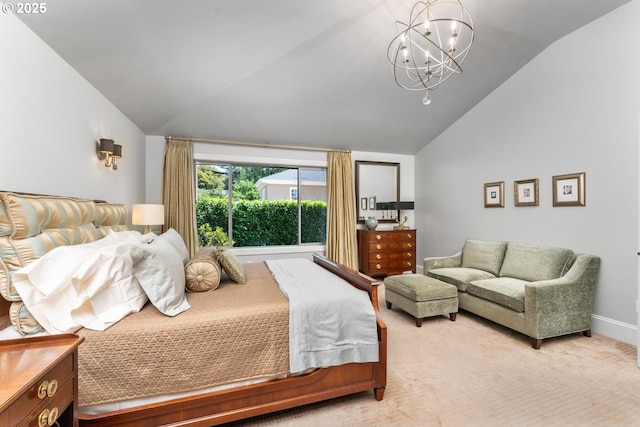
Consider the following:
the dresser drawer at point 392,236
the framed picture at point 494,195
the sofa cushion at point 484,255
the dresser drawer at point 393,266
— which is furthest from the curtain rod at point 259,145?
the sofa cushion at point 484,255

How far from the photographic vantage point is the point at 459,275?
3.48m

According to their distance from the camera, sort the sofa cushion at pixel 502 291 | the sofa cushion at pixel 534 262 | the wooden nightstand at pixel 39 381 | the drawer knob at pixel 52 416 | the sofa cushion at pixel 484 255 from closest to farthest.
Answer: the wooden nightstand at pixel 39 381, the drawer knob at pixel 52 416, the sofa cushion at pixel 502 291, the sofa cushion at pixel 534 262, the sofa cushion at pixel 484 255

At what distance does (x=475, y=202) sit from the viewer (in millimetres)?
4336

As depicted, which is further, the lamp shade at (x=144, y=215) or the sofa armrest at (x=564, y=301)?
the lamp shade at (x=144, y=215)

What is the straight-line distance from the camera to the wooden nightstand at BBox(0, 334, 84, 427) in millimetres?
799

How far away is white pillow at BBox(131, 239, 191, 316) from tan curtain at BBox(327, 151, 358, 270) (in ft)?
11.5

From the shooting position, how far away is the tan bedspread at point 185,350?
1.35 metres

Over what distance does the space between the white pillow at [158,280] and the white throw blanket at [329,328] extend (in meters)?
0.64

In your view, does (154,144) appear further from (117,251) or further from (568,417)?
(568,417)

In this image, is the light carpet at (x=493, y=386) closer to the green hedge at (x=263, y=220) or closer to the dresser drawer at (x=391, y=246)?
the dresser drawer at (x=391, y=246)

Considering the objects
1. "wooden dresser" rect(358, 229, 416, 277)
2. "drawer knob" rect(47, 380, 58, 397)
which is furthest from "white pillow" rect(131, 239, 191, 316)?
"wooden dresser" rect(358, 229, 416, 277)

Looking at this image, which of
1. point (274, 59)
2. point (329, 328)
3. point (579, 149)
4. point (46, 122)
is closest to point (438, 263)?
point (579, 149)

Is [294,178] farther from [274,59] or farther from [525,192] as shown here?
[525,192]

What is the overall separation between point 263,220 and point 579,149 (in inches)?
170
